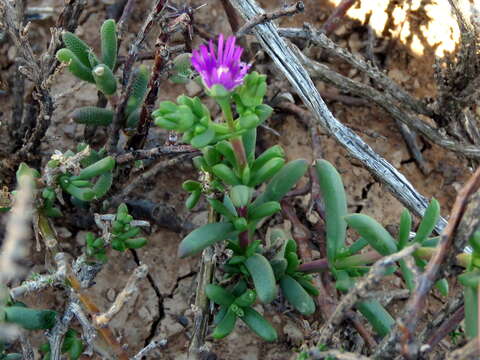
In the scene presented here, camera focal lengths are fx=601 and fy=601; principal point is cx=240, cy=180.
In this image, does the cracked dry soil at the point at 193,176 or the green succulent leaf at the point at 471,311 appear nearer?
the green succulent leaf at the point at 471,311

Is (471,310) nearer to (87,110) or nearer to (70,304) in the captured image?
(70,304)

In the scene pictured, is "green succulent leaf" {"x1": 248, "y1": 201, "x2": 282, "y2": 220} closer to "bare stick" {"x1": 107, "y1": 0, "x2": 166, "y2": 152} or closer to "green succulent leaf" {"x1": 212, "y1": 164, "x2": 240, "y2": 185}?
"green succulent leaf" {"x1": 212, "y1": 164, "x2": 240, "y2": 185}

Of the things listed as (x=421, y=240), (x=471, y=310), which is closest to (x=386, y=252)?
(x=421, y=240)

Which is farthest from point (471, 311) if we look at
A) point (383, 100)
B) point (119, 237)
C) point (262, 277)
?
point (383, 100)

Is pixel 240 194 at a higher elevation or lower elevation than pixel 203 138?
lower

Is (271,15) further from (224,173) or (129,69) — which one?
(224,173)

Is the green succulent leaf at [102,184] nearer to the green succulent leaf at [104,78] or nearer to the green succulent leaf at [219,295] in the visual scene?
the green succulent leaf at [104,78]

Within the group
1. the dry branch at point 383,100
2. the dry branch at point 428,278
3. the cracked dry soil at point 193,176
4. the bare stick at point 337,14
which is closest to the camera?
the dry branch at point 428,278

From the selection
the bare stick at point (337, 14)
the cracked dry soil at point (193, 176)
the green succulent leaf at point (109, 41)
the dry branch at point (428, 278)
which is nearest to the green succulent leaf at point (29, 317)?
the cracked dry soil at point (193, 176)
